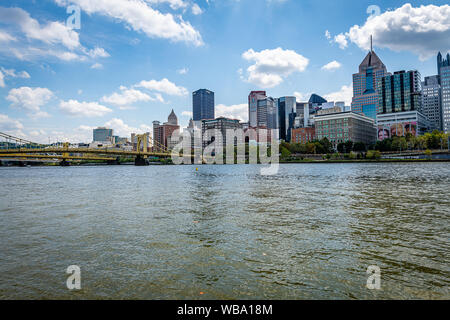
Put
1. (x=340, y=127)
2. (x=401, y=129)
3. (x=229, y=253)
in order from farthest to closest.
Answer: (x=401, y=129)
(x=340, y=127)
(x=229, y=253)

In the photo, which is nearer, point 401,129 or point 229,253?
point 229,253

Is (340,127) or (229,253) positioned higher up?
(340,127)

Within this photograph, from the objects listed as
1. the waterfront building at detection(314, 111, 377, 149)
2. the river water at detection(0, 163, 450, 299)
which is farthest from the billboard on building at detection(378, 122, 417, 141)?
the river water at detection(0, 163, 450, 299)

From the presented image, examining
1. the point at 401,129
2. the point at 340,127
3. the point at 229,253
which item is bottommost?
the point at 229,253

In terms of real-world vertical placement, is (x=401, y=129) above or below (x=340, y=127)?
below

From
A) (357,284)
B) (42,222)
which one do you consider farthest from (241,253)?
(42,222)

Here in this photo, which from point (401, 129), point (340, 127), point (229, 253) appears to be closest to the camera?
point (229, 253)

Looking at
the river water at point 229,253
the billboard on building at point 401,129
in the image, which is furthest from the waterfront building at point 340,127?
the river water at point 229,253

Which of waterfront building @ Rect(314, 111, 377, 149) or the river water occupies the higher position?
waterfront building @ Rect(314, 111, 377, 149)

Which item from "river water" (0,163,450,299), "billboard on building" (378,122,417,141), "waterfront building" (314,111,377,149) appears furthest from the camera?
"billboard on building" (378,122,417,141)

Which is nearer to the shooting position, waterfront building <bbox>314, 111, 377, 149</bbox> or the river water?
the river water

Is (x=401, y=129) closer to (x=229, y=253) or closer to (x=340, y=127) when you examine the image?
(x=340, y=127)

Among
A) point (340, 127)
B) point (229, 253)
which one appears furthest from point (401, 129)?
point (229, 253)

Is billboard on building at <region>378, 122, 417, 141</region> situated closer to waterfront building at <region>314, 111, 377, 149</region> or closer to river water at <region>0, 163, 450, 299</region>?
waterfront building at <region>314, 111, 377, 149</region>
